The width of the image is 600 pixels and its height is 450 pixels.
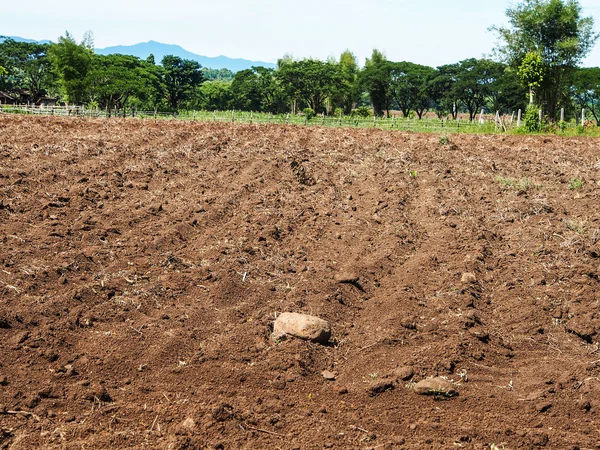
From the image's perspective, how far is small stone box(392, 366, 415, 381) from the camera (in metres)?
4.86

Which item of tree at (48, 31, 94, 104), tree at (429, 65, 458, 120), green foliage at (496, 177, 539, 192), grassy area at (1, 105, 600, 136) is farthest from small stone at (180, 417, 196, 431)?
tree at (429, 65, 458, 120)

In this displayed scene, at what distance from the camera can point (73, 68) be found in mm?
51719

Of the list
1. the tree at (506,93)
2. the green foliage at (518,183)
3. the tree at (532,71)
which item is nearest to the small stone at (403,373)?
the green foliage at (518,183)

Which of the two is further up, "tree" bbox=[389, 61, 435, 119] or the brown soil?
"tree" bbox=[389, 61, 435, 119]

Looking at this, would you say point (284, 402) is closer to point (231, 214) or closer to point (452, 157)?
point (231, 214)

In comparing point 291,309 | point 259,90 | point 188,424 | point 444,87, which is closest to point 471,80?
point 444,87

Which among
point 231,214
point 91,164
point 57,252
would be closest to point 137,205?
point 231,214

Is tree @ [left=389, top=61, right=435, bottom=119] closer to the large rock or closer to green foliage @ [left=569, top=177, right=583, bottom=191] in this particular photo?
green foliage @ [left=569, top=177, right=583, bottom=191]

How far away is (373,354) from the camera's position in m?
5.28

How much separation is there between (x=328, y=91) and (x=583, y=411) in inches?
2527

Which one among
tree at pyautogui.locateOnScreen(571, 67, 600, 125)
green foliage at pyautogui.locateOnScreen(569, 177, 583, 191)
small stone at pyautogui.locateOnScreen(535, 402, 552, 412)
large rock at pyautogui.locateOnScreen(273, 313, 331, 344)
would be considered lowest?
small stone at pyautogui.locateOnScreen(535, 402, 552, 412)

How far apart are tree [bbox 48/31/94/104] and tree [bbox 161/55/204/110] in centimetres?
2279

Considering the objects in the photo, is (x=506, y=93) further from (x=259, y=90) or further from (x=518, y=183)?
(x=518, y=183)

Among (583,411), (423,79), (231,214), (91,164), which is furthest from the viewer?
(423,79)
